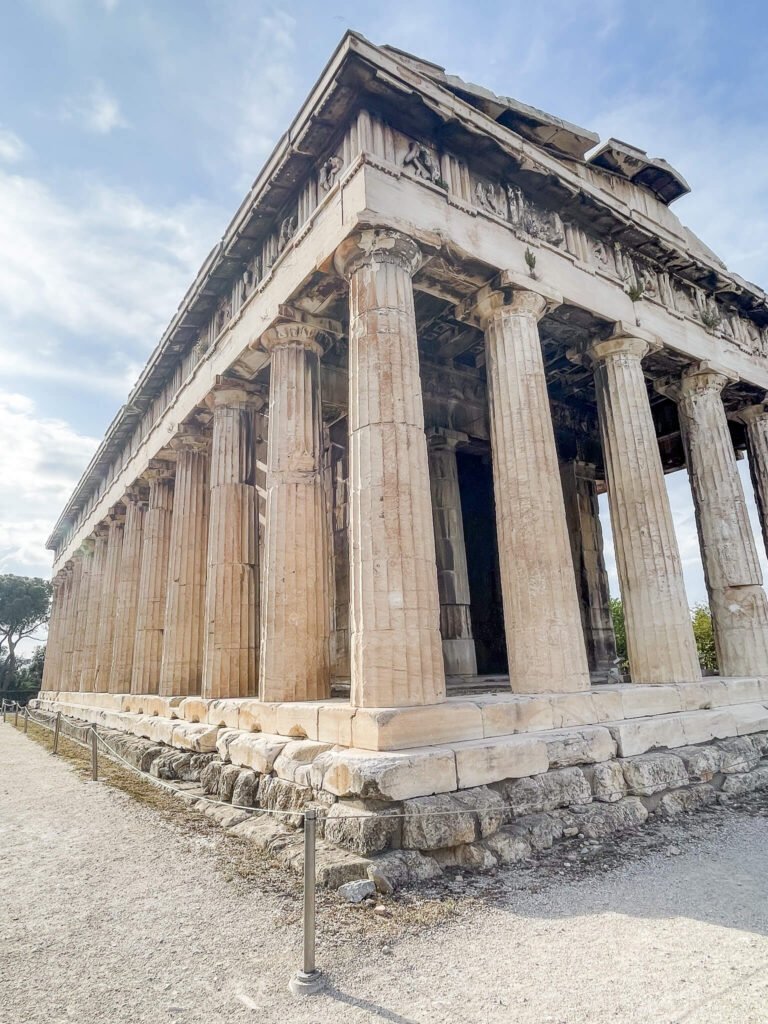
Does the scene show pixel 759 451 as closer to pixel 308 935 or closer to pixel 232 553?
pixel 232 553

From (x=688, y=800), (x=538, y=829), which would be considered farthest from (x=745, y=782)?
(x=538, y=829)

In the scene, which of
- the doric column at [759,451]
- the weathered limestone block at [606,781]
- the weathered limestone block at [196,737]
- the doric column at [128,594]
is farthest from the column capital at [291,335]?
the doric column at [759,451]

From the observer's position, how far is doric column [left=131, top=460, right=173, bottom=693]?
15.6 meters

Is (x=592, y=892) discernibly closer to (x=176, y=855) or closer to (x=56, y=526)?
(x=176, y=855)

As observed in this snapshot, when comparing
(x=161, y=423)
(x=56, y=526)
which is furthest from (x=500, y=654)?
(x=56, y=526)

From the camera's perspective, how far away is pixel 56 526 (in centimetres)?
3312

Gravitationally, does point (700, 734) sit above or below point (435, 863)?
above

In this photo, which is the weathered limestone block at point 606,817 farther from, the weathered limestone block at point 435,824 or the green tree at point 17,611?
the green tree at point 17,611

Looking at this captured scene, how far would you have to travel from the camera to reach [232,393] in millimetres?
12328

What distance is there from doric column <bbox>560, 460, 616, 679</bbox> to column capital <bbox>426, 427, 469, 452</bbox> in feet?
15.9

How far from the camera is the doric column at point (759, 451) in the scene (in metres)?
14.5

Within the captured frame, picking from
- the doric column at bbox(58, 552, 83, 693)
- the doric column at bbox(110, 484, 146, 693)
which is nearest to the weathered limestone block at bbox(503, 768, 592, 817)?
the doric column at bbox(110, 484, 146, 693)

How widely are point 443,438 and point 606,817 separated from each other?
32.8 ft

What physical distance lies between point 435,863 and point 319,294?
25.5 ft
